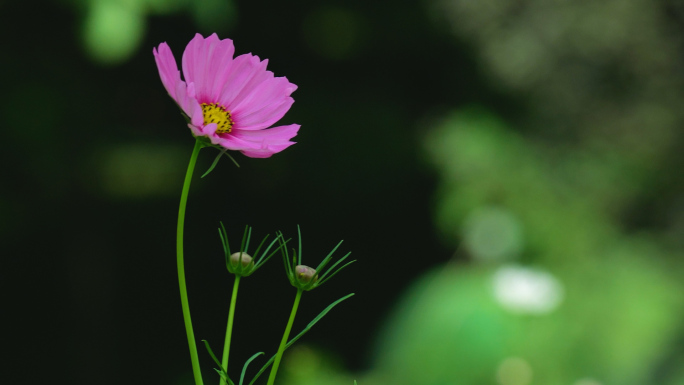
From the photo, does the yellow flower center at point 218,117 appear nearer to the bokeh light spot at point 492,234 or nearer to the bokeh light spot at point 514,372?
the bokeh light spot at point 514,372

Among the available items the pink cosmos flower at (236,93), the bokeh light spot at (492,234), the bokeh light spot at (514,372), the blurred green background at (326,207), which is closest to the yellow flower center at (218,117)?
the pink cosmos flower at (236,93)

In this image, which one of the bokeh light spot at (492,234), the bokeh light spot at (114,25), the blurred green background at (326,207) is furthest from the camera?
the bokeh light spot at (492,234)

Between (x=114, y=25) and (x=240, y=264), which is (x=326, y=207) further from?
(x=240, y=264)

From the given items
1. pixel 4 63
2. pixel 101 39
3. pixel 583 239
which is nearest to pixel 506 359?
pixel 583 239

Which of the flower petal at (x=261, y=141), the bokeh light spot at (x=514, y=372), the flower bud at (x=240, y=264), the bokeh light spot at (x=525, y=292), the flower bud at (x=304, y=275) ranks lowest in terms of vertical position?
the bokeh light spot at (x=514, y=372)

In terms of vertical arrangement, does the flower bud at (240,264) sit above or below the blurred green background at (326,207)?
above

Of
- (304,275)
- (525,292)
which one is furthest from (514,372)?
(304,275)
